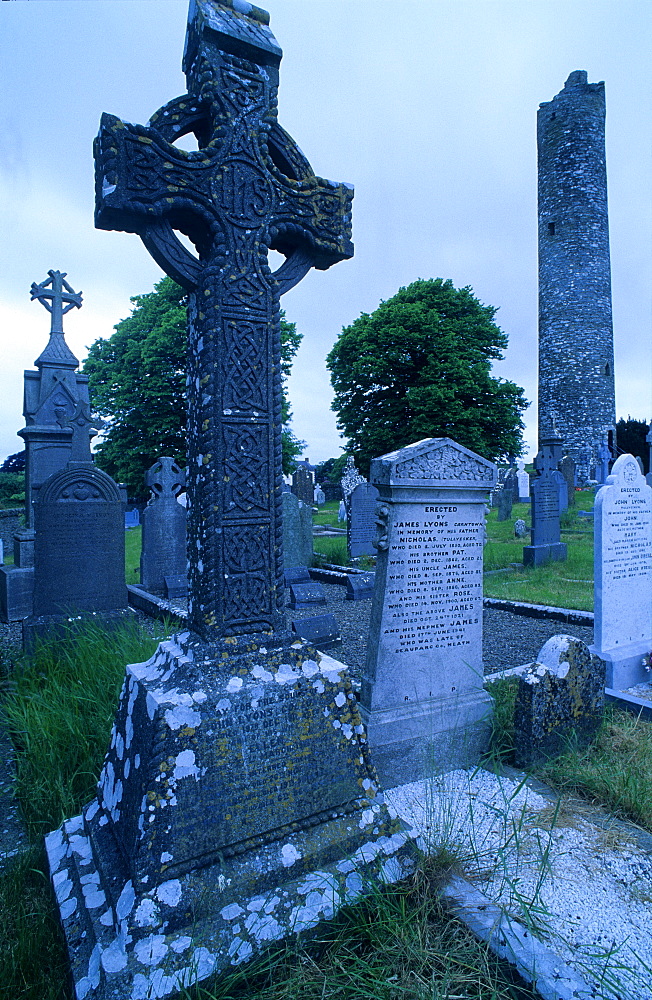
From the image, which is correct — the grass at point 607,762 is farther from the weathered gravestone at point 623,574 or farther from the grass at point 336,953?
the grass at point 336,953

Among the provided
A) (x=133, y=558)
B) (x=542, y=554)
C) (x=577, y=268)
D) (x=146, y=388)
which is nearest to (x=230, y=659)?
(x=542, y=554)

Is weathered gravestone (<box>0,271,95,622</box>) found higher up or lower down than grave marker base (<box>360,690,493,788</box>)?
higher up

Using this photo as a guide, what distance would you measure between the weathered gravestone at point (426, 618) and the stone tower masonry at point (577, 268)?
2564cm

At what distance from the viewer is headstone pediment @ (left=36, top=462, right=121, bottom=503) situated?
565 centimetres

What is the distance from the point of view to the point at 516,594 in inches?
359

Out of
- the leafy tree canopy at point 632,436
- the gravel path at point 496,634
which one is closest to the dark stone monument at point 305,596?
the gravel path at point 496,634

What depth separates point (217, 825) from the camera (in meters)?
1.92

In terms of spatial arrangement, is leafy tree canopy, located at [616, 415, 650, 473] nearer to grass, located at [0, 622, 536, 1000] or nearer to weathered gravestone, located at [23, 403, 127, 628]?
weathered gravestone, located at [23, 403, 127, 628]

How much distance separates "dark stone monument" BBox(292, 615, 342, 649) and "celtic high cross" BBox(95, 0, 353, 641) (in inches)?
148

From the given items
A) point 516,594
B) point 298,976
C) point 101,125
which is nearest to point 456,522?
point 298,976

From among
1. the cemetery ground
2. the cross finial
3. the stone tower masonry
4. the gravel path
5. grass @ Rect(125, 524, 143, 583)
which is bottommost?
the gravel path

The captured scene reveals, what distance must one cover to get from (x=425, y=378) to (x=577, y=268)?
12.9 metres

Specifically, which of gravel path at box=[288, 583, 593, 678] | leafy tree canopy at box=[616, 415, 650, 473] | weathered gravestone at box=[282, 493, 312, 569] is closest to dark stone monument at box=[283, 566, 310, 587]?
weathered gravestone at box=[282, 493, 312, 569]

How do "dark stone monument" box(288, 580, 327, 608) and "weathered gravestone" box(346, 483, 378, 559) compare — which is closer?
"dark stone monument" box(288, 580, 327, 608)
